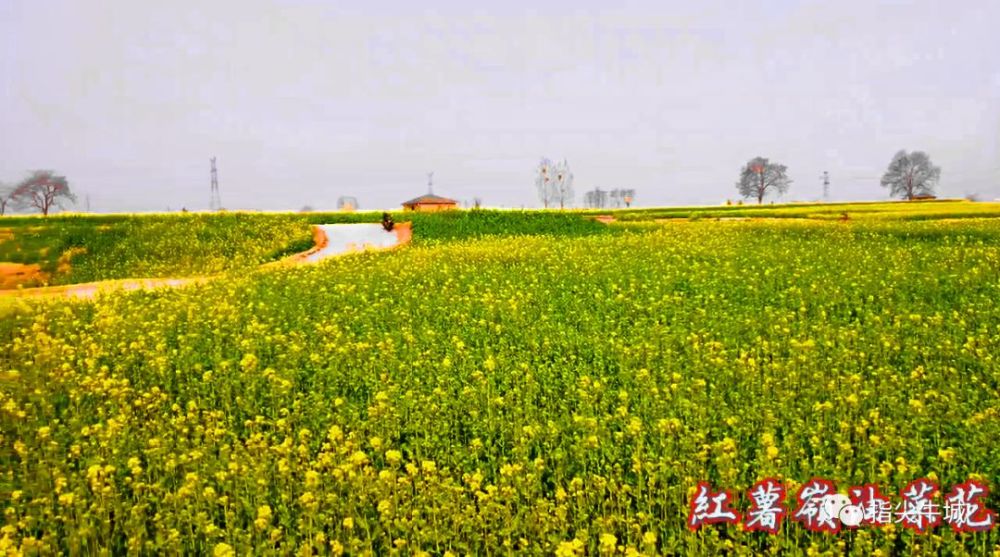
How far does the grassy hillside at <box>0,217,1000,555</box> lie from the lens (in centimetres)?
482

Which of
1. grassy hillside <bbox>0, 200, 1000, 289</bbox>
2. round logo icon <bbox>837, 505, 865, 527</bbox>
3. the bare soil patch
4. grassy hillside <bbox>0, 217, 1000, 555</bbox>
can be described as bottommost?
round logo icon <bbox>837, 505, 865, 527</bbox>

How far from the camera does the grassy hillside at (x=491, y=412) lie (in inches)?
190

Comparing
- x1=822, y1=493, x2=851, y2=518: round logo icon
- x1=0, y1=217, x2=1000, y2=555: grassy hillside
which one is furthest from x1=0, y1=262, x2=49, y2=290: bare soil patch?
x1=822, y1=493, x2=851, y2=518: round logo icon

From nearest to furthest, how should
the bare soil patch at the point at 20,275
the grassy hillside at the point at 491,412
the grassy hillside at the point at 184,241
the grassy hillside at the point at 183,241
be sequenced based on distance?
the grassy hillside at the point at 491,412 → the bare soil patch at the point at 20,275 → the grassy hillside at the point at 183,241 → the grassy hillside at the point at 184,241

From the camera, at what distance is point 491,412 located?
22.4ft

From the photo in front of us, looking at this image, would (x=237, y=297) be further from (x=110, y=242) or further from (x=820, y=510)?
(x=110, y=242)

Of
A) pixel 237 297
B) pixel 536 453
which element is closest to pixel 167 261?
pixel 237 297

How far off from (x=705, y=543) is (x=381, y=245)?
94.8 ft

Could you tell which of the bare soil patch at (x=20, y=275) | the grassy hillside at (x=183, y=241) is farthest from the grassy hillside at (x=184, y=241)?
the bare soil patch at (x=20, y=275)

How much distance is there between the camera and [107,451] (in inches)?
247

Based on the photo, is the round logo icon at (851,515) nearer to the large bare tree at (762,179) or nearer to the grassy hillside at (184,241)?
the grassy hillside at (184,241)

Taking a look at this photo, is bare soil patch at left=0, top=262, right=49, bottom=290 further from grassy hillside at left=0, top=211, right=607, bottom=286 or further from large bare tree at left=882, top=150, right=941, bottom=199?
large bare tree at left=882, top=150, right=941, bottom=199

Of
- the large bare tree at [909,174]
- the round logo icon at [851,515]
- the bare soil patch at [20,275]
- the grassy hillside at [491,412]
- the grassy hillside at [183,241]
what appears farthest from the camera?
the large bare tree at [909,174]

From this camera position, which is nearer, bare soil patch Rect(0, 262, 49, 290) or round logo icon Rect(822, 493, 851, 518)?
round logo icon Rect(822, 493, 851, 518)
